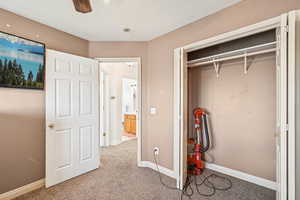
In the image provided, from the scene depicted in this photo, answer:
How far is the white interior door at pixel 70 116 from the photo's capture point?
2.35 meters

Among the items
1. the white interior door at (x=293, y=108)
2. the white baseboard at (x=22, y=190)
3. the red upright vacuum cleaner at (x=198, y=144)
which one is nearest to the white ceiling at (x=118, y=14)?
the white interior door at (x=293, y=108)

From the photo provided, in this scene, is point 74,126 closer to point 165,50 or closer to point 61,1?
point 61,1

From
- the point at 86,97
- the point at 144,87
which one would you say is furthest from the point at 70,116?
the point at 144,87

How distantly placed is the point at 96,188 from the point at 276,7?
10.1 feet

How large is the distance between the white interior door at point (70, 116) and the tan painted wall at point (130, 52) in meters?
0.30

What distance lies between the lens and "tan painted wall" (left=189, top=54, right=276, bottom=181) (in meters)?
2.31

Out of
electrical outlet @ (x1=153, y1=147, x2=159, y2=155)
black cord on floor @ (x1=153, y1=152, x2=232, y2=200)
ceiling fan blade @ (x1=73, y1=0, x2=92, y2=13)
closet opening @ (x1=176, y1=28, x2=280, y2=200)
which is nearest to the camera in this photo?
ceiling fan blade @ (x1=73, y1=0, x2=92, y2=13)

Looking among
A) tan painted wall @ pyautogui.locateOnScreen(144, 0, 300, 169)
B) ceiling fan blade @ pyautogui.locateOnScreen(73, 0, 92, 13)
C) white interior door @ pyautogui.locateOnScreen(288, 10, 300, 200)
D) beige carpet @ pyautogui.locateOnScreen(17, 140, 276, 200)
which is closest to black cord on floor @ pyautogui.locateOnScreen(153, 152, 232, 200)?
beige carpet @ pyautogui.locateOnScreen(17, 140, 276, 200)

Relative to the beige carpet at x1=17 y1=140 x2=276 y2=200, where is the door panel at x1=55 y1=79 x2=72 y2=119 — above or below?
above

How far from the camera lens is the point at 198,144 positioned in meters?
2.79

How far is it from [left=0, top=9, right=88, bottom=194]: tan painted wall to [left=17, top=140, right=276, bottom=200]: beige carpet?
1.01 feet

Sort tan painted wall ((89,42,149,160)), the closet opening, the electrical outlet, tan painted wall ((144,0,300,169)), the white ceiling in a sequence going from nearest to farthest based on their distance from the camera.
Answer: tan painted wall ((144,0,300,169)), the white ceiling, the closet opening, the electrical outlet, tan painted wall ((89,42,149,160))

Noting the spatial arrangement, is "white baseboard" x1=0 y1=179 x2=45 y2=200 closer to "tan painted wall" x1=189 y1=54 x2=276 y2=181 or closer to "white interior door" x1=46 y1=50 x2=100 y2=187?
"white interior door" x1=46 y1=50 x2=100 y2=187

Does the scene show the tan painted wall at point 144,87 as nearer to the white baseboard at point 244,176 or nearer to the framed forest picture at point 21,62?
the framed forest picture at point 21,62
